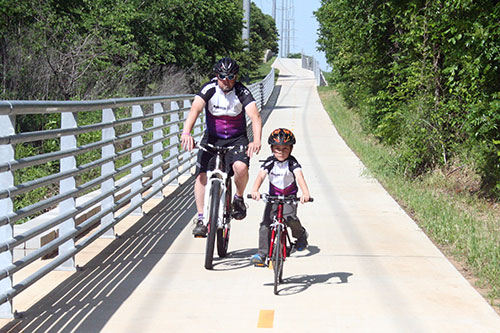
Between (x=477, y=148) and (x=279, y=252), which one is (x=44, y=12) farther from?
(x=279, y=252)

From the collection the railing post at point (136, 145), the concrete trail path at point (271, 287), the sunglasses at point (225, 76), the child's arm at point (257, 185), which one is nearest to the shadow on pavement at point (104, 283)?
the concrete trail path at point (271, 287)

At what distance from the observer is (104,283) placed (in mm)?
6996

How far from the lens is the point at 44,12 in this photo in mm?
27672

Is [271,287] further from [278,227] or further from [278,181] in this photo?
[278,181]

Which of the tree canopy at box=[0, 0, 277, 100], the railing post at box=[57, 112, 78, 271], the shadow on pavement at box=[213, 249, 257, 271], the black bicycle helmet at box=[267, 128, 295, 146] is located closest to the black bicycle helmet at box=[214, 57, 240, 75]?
the black bicycle helmet at box=[267, 128, 295, 146]

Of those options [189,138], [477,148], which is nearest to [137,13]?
[477,148]

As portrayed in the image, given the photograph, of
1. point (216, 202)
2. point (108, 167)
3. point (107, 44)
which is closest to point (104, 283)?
point (216, 202)

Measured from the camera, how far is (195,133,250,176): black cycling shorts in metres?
7.71

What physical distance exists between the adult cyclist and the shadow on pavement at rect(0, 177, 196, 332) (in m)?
0.86

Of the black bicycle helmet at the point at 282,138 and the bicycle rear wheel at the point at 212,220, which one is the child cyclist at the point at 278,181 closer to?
the black bicycle helmet at the point at 282,138

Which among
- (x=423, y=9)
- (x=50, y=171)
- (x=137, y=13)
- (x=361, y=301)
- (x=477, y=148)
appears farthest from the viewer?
(x=137, y=13)

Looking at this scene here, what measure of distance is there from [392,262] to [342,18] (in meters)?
12.3

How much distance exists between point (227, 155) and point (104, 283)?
5.70 feet

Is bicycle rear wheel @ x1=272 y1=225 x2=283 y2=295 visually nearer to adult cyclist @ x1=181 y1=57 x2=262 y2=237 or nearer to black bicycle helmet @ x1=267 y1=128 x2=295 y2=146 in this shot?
black bicycle helmet @ x1=267 y1=128 x2=295 y2=146
